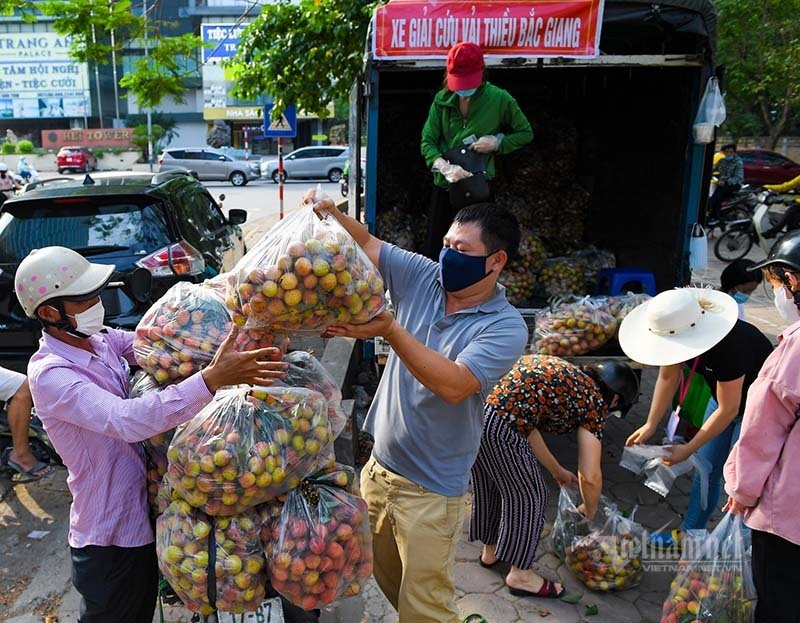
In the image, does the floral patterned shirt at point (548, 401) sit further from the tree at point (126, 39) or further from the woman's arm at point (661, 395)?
the tree at point (126, 39)

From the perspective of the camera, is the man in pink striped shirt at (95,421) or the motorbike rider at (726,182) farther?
the motorbike rider at (726,182)

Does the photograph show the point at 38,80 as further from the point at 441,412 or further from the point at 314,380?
the point at 441,412

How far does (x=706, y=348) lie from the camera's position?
2.75 m

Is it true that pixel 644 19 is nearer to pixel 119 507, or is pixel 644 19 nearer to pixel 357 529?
pixel 357 529

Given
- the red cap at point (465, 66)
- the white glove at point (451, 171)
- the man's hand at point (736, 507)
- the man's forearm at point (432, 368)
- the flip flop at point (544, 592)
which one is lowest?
the flip flop at point (544, 592)

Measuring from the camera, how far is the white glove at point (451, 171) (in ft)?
15.4

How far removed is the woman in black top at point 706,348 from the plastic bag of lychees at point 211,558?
6.21 feet

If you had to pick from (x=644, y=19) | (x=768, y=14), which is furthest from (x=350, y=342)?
(x=768, y=14)

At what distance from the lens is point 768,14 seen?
15844 millimetres

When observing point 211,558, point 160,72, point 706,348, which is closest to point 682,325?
point 706,348

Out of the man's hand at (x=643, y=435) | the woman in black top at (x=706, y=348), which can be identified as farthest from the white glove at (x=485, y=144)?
the man's hand at (x=643, y=435)

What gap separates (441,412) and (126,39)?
683 cm

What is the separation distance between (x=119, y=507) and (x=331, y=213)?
1.12 m

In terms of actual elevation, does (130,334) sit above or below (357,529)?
above
